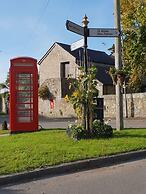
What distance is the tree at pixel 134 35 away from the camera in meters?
28.2

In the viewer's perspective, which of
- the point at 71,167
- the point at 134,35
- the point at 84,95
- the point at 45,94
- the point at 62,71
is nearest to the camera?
the point at 71,167

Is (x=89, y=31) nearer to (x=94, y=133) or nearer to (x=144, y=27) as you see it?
(x=94, y=133)

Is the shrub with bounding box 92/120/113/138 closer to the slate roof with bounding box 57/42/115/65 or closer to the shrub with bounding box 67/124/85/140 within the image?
the shrub with bounding box 67/124/85/140

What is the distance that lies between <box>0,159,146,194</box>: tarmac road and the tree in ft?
61.3

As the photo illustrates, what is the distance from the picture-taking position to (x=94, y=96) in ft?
46.2

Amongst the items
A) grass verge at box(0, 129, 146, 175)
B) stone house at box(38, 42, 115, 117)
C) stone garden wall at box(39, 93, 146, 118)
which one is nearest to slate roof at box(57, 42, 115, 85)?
stone house at box(38, 42, 115, 117)

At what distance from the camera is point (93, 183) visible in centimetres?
812

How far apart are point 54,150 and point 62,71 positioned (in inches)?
1605

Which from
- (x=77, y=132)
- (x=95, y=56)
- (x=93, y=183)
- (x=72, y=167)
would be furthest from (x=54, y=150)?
(x=95, y=56)

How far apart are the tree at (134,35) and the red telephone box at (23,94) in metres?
11.1

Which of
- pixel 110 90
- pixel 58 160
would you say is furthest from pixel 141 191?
pixel 110 90

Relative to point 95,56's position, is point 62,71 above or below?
below

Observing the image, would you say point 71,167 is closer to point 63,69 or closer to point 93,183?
point 93,183

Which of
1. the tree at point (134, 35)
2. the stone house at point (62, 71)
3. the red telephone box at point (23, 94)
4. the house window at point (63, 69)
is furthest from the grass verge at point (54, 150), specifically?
the house window at point (63, 69)
